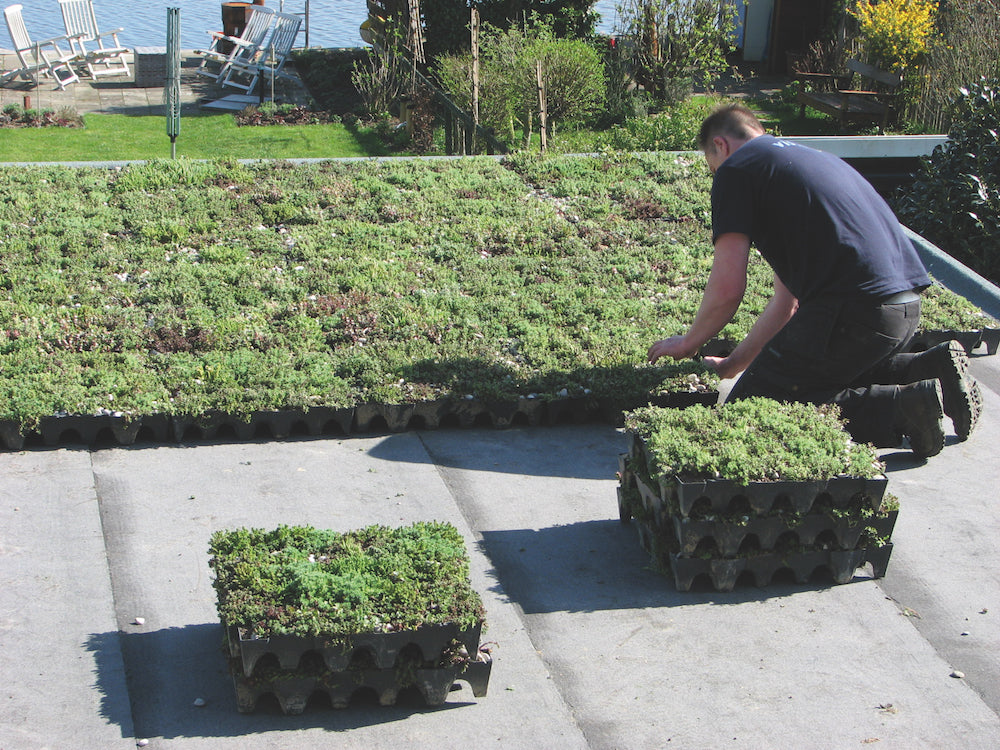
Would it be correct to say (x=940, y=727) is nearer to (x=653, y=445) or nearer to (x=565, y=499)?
(x=653, y=445)

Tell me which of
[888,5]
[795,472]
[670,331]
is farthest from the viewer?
[888,5]

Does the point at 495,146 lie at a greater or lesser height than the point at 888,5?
lesser

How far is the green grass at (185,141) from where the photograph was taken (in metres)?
14.5

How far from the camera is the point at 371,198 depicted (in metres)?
9.44

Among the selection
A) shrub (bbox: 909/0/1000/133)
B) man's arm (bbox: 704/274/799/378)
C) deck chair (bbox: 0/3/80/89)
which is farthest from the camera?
deck chair (bbox: 0/3/80/89)

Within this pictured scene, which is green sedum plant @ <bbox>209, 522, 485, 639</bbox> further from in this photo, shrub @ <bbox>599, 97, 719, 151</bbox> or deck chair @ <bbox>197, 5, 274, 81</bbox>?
deck chair @ <bbox>197, 5, 274, 81</bbox>

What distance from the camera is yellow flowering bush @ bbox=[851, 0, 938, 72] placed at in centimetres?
1623

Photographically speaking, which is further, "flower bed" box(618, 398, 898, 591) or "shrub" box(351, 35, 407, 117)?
"shrub" box(351, 35, 407, 117)

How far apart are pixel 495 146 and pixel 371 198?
13.2ft

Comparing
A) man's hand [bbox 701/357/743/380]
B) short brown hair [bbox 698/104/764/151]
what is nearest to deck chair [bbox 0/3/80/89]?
short brown hair [bbox 698/104/764/151]

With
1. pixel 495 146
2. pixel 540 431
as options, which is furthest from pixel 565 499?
pixel 495 146

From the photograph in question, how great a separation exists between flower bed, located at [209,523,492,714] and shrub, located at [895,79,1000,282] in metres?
7.44

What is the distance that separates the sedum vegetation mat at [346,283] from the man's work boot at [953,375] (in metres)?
1.22

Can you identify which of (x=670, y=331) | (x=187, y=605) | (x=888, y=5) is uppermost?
(x=888, y=5)
